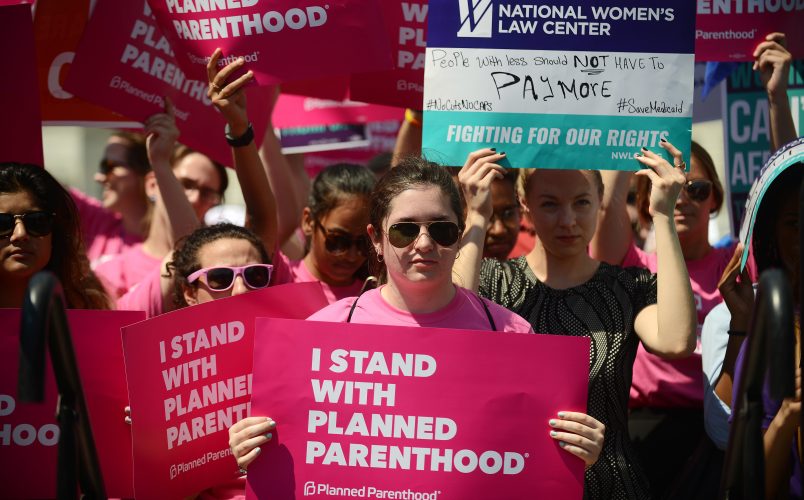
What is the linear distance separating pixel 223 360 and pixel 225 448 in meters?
0.31

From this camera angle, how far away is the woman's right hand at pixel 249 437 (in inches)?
121

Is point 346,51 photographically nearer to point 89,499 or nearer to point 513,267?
point 513,267

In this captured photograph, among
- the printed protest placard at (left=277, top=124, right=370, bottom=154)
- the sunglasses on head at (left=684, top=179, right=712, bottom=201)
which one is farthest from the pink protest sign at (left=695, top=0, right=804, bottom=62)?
the printed protest placard at (left=277, top=124, right=370, bottom=154)

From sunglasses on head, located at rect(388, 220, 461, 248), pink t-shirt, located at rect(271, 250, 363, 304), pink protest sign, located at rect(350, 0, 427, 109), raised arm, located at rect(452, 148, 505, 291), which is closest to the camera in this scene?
sunglasses on head, located at rect(388, 220, 461, 248)

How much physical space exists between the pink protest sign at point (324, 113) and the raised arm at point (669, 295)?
3.44m

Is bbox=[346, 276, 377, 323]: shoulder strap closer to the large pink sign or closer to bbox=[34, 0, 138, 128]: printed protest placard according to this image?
Result: the large pink sign

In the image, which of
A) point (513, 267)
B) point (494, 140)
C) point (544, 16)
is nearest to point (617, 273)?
point (513, 267)

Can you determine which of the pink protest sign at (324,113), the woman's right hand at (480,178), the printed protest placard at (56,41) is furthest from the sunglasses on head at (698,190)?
the printed protest placard at (56,41)

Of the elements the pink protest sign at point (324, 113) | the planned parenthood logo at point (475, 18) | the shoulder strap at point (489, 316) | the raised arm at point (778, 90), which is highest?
the pink protest sign at point (324, 113)

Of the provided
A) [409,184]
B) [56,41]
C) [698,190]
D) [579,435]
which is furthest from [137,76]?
[579,435]

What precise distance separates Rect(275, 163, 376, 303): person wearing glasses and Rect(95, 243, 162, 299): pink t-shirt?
1.11 metres

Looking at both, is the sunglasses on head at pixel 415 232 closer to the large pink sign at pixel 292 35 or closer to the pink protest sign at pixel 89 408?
the pink protest sign at pixel 89 408

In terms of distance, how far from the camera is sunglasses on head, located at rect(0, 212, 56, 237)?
12.3ft

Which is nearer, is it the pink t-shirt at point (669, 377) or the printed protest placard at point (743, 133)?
the pink t-shirt at point (669, 377)
